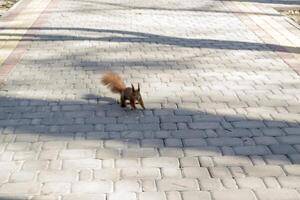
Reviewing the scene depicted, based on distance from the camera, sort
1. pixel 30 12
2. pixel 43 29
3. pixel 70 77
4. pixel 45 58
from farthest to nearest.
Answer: pixel 30 12
pixel 43 29
pixel 45 58
pixel 70 77

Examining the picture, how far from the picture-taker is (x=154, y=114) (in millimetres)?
5621

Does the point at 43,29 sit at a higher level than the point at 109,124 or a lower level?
lower

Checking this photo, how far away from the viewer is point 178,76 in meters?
7.09

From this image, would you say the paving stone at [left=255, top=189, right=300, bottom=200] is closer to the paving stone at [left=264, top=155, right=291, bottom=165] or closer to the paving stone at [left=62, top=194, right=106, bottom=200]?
the paving stone at [left=264, top=155, right=291, bottom=165]

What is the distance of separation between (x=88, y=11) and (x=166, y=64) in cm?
608

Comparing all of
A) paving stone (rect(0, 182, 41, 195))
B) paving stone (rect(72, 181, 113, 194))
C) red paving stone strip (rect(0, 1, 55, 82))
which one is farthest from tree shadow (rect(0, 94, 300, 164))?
red paving stone strip (rect(0, 1, 55, 82))

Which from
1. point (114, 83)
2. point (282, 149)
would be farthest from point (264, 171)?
point (114, 83)

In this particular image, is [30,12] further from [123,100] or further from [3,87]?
[123,100]

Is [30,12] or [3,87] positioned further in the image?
[30,12]

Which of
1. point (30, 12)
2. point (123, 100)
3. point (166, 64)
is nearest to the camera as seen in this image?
point (123, 100)

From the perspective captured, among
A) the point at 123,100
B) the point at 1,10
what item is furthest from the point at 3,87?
the point at 1,10

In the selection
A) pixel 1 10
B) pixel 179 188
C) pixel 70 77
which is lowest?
pixel 1 10

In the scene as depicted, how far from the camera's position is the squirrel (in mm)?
5652

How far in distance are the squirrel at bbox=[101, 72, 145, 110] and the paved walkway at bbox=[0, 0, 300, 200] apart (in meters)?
0.14
